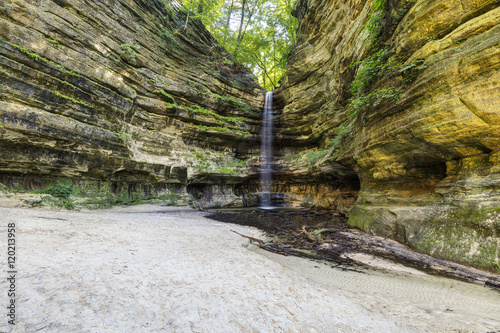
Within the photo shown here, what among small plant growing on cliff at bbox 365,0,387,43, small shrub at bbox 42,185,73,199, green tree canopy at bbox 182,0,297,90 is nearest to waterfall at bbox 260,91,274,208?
green tree canopy at bbox 182,0,297,90

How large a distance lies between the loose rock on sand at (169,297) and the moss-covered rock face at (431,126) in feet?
11.4

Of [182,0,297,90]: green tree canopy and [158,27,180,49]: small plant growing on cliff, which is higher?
[182,0,297,90]: green tree canopy

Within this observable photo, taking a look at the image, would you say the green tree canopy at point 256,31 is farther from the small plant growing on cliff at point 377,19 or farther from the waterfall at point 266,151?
the small plant growing on cliff at point 377,19

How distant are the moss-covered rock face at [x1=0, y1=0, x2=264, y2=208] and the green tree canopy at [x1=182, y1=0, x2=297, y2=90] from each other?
141 inches

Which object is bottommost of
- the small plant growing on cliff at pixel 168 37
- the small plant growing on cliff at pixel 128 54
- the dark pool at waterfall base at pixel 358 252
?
the dark pool at waterfall base at pixel 358 252

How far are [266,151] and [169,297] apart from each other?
18404mm

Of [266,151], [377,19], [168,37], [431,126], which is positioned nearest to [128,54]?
[168,37]

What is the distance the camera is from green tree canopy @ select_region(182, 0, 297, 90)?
21484 millimetres

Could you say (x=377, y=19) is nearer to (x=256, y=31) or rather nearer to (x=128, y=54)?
(x=128, y=54)

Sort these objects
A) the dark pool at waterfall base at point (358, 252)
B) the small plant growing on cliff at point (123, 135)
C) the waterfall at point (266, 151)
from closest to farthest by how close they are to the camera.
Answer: the dark pool at waterfall base at point (358, 252) → the small plant growing on cliff at point (123, 135) → the waterfall at point (266, 151)

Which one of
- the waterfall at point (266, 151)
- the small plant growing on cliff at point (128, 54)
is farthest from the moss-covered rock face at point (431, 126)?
the small plant growing on cliff at point (128, 54)

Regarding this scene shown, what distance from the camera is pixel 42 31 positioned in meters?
9.02

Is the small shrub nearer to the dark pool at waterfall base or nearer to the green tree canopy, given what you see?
the dark pool at waterfall base

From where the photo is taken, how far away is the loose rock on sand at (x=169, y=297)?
1.50 m
